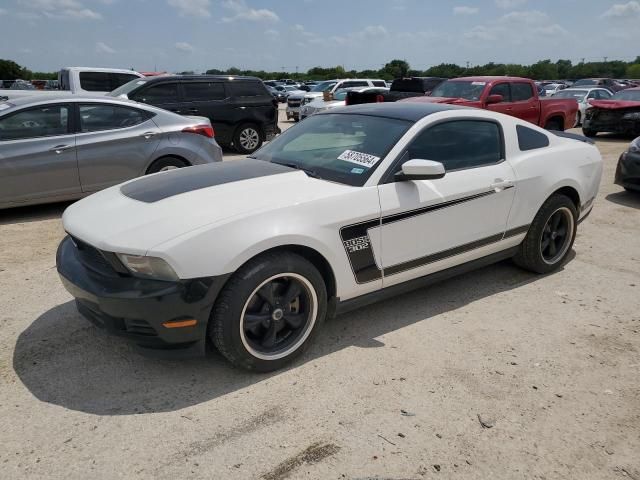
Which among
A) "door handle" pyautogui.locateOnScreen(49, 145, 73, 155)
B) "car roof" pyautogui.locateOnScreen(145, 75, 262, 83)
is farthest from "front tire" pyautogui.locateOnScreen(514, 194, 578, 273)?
"car roof" pyautogui.locateOnScreen(145, 75, 262, 83)

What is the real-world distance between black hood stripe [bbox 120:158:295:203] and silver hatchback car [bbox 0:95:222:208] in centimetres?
286

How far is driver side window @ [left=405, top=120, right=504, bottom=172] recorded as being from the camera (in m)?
3.68

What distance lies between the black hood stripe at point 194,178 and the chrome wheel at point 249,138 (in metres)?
7.43

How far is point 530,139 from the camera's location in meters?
4.41

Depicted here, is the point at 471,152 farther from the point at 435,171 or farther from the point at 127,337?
the point at 127,337

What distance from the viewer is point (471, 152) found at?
399cm

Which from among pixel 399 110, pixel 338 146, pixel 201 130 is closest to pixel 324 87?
pixel 201 130

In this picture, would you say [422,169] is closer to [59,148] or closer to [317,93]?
[59,148]

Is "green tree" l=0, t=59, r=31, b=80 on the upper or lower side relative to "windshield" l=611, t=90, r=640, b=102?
upper

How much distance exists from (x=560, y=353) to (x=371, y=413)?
56.1 inches

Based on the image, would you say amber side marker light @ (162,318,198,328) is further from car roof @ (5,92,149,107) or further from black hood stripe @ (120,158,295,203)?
car roof @ (5,92,149,107)

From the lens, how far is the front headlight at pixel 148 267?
2.71 m

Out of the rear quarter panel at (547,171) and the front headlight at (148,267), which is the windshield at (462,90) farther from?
the front headlight at (148,267)

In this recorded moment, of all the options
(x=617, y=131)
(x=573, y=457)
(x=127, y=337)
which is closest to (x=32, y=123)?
(x=127, y=337)
